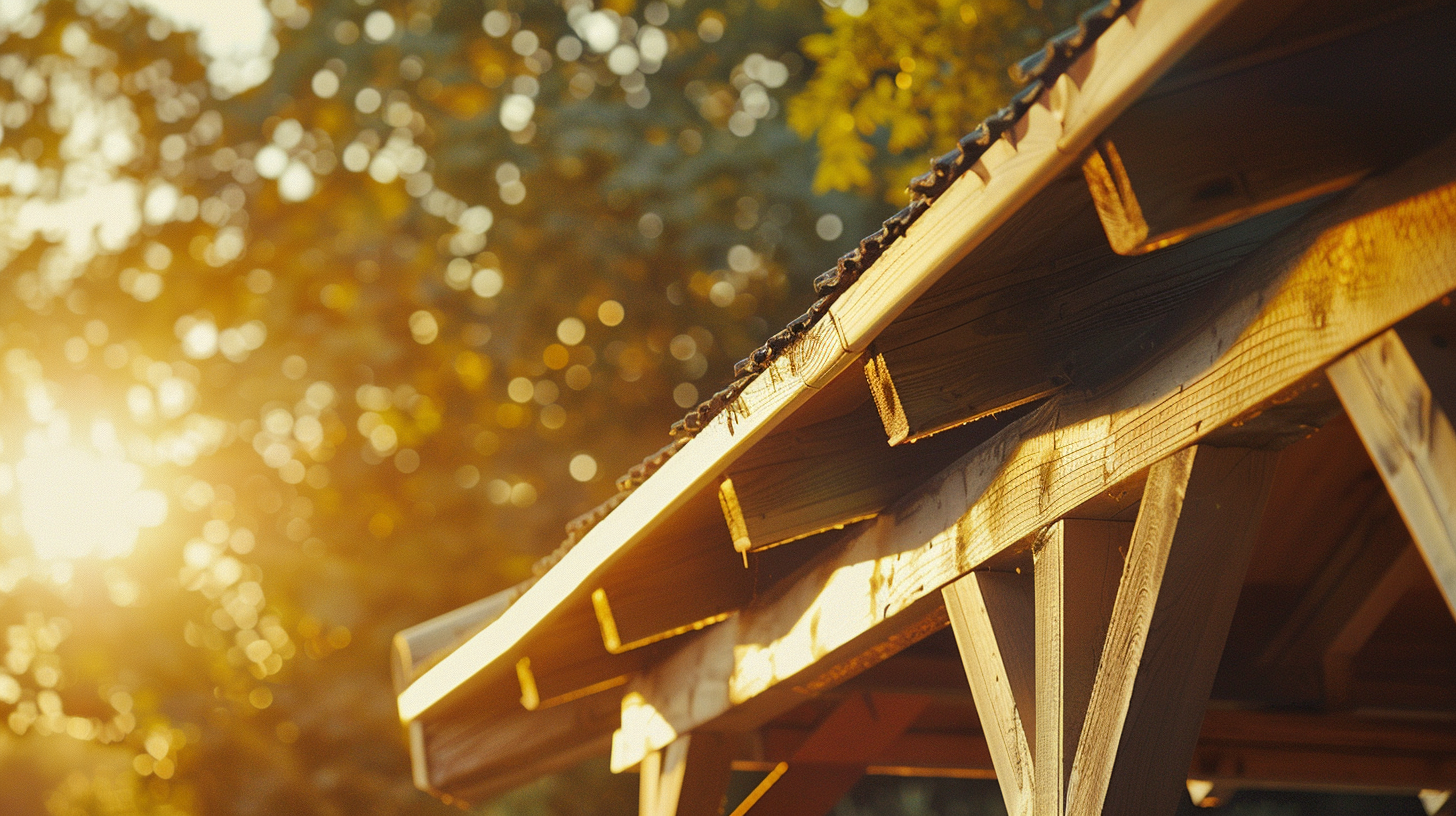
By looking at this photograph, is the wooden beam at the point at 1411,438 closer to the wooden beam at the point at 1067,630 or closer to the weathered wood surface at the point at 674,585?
the wooden beam at the point at 1067,630

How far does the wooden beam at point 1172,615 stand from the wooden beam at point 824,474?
0.61 metres

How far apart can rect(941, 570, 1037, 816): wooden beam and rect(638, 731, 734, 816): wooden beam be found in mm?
1103

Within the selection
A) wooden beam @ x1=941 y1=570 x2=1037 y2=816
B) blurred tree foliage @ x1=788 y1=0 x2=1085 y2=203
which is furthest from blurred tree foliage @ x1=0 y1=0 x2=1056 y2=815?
wooden beam @ x1=941 y1=570 x2=1037 y2=816

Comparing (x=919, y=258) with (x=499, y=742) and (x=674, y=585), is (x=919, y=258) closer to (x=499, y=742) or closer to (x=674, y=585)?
(x=674, y=585)

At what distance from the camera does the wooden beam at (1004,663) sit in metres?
1.93

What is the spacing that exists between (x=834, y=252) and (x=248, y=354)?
437 cm

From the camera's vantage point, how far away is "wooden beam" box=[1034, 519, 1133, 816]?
71.4 inches

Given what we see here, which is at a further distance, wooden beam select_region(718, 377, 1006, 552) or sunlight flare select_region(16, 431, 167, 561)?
sunlight flare select_region(16, 431, 167, 561)

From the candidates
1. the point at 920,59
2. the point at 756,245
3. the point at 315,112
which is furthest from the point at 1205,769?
the point at 315,112

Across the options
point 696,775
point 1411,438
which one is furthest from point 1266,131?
point 696,775

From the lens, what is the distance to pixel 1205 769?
3.66 meters

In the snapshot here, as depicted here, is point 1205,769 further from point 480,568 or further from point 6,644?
point 6,644

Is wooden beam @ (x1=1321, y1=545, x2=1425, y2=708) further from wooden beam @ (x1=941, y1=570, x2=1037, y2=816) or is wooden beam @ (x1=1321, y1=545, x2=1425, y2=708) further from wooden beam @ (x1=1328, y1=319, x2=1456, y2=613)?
wooden beam @ (x1=1328, y1=319, x2=1456, y2=613)

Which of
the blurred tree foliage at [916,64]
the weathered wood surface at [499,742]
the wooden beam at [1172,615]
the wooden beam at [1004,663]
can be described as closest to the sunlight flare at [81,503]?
the weathered wood surface at [499,742]
